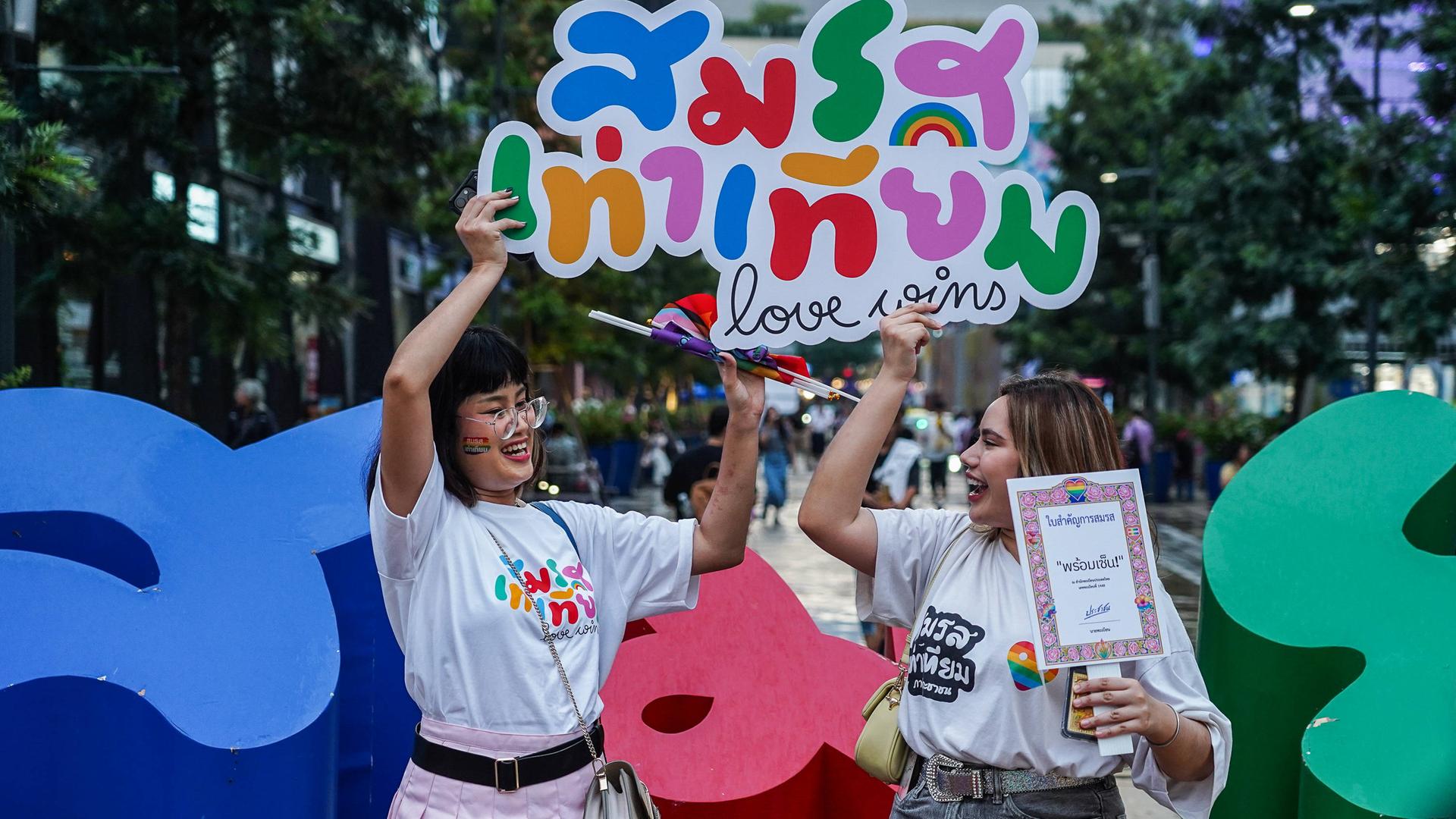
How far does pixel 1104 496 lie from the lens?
2.66 m

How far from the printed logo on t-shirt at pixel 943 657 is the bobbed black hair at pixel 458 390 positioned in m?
0.95

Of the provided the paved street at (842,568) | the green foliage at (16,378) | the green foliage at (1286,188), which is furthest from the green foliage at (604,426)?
the green foliage at (16,378)

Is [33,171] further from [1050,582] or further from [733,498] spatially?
[1050,582]

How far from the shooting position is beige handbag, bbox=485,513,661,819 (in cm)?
269

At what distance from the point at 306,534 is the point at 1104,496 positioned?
2309 millimetres

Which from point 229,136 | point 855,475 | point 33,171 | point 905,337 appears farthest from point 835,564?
point 855,475

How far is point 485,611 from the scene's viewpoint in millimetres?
2645

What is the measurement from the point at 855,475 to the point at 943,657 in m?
0.42

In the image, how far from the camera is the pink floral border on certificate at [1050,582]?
254cm

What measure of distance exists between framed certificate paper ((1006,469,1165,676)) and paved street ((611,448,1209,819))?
12.9ft

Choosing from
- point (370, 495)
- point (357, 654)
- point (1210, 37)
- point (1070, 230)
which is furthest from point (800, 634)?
point (1210, 37)

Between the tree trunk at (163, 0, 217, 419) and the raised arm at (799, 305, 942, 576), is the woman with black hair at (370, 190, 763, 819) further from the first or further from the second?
the tree trunk at (163, 0, 217, 419)

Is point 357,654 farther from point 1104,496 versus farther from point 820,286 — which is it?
point 1104,496

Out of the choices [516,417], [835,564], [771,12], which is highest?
[771,12]
